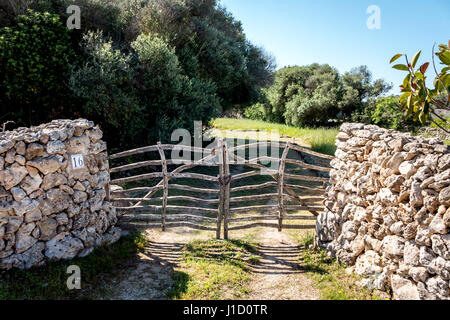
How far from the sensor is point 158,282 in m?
4.34

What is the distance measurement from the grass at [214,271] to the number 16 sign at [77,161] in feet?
7.34

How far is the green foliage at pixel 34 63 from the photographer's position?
7.28 metres

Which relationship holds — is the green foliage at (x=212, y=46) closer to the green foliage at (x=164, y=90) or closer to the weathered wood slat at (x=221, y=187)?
the green foliage at (x=164, y=90)

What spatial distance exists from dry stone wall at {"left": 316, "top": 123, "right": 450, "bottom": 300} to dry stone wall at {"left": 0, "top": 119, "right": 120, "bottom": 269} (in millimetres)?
3979

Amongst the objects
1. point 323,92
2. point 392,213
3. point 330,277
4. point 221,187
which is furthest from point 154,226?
point 323,92

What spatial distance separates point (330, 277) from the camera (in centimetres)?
441

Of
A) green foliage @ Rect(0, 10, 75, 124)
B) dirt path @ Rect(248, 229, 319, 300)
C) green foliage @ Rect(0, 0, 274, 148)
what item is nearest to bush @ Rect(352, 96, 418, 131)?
green foliage @ Rect(0, 0, 274, 148)

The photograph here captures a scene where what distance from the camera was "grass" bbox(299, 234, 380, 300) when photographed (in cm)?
391

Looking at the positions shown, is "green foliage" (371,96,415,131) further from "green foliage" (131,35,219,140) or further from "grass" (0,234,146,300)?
"grass" (0,234,146,300)

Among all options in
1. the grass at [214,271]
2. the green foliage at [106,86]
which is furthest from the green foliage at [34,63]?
the grass at [214,271]

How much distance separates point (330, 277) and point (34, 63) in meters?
8.24

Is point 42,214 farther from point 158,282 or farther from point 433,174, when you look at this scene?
point 433,174

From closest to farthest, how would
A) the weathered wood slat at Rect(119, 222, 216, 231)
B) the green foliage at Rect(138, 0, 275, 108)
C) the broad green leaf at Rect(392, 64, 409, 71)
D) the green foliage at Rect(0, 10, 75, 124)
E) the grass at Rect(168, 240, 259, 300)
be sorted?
the broad green leaf at Rect(392, 64, 409, 71) < the grass at Rect(168, 240, 259, 300) < the weathered wood slat at Rect(119, 222, 216, 231) < the green foliage at Rect(0, 10, 75, 124) < the green foliage at Rect(138, 0, 275, 108)

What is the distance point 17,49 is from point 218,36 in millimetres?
6830
